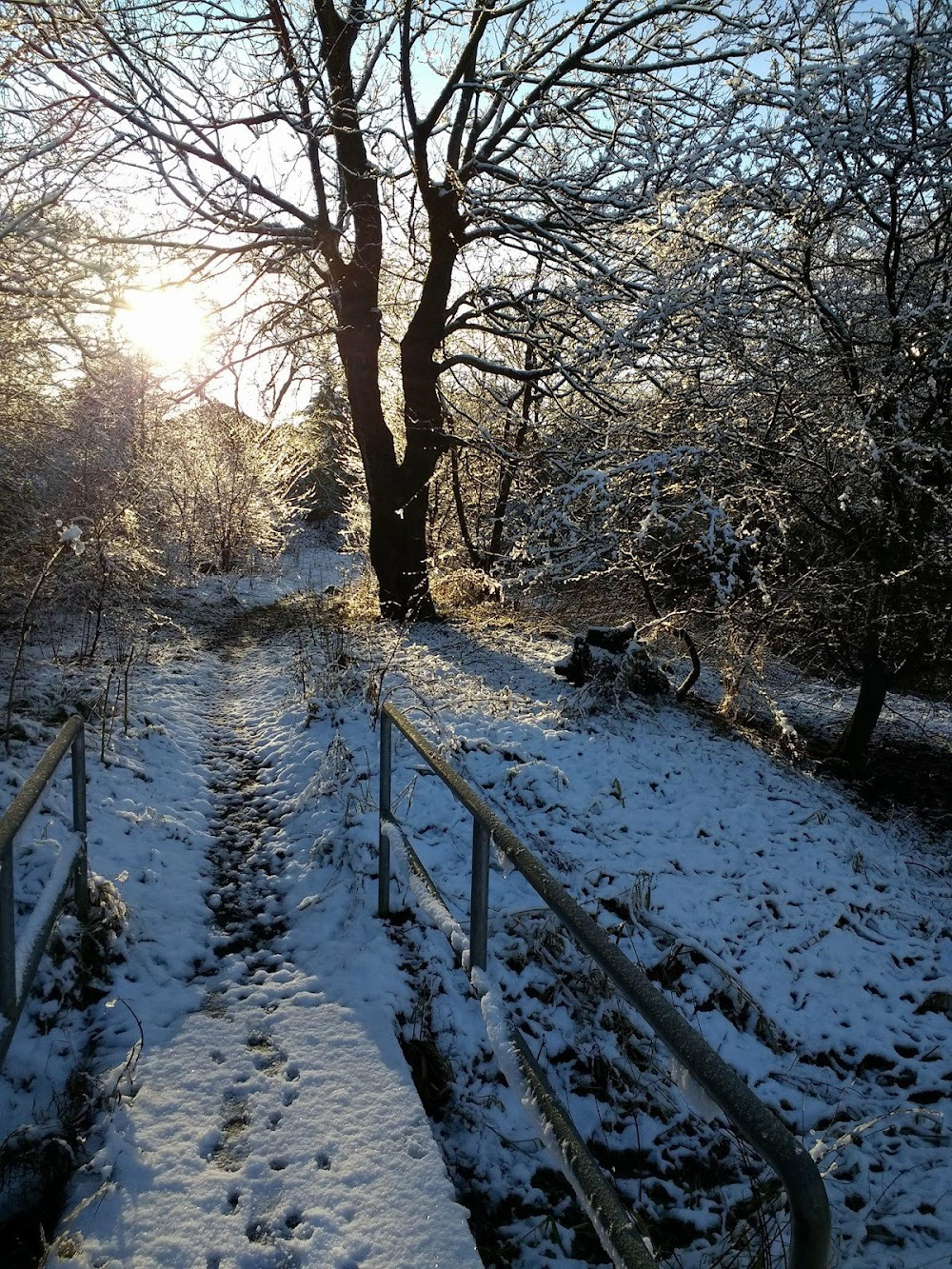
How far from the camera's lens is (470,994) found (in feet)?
12.2

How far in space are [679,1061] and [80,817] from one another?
10.2ft

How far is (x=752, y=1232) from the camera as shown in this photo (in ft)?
8.73

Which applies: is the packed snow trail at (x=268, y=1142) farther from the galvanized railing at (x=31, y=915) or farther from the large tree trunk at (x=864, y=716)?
the large tree trunk at (x=864, y=716)

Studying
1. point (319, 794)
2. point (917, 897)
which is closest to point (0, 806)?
point (319, 794)

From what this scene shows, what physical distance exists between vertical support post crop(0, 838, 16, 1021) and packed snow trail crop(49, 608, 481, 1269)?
699 mm

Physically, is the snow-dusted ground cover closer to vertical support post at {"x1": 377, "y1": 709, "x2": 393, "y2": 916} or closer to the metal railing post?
vertical support post at {"x1": 377, "y1": 709, "x2": 393, "y2": 916}

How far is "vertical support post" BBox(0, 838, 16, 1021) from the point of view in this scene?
217 cm

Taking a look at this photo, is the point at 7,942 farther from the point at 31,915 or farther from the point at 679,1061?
the point at 679,1061

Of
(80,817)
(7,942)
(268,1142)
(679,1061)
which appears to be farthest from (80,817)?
(679,1061)

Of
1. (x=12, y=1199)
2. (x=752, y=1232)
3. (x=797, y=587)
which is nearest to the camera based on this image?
(x=12, y=1199)

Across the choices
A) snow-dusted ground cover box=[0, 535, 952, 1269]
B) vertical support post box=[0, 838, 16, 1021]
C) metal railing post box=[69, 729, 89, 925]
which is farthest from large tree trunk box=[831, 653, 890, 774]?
vertical support post box=[0, 838, 16, 1021]

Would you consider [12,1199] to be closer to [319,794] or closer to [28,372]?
[319,794]

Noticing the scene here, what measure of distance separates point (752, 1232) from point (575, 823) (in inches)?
123

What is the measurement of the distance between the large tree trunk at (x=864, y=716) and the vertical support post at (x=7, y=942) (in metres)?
7.30
